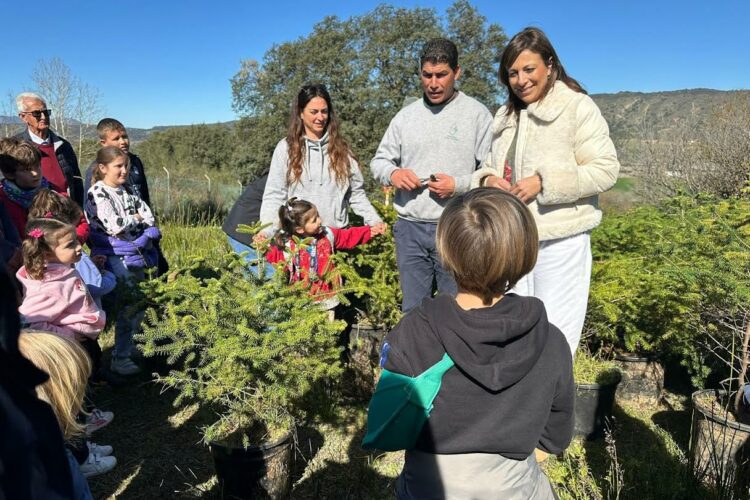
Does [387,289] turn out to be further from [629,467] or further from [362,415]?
[629,467]

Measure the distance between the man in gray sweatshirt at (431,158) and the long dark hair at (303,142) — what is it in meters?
0.33

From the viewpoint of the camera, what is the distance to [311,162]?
140 inches

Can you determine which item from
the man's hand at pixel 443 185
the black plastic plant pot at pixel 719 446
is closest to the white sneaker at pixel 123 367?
the man's hand at pixel 443 185

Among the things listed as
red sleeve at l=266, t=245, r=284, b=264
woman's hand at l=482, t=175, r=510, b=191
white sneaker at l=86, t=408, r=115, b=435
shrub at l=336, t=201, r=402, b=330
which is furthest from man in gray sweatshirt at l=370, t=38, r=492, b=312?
white sneaker at l=86, t=408, r=115, b=435

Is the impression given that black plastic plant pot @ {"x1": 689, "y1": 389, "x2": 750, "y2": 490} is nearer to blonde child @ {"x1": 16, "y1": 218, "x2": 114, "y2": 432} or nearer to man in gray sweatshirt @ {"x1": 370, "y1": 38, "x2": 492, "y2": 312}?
man in gray sweatshirt @ {"x1": 370, "y1": 38, "x2": 492, "y2": 312}

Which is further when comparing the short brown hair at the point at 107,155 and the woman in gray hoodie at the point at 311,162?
the short brown hair at the point at 107,155

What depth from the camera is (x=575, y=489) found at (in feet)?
7.78

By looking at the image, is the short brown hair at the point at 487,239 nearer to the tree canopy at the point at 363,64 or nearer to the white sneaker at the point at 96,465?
the white sneaker at the point at 96,465

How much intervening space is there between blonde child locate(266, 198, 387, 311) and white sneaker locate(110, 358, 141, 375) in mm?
1774

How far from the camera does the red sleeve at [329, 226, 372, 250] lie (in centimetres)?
364

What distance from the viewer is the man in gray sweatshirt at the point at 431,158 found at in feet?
10.1

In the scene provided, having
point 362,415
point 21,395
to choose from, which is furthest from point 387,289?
point 21,395

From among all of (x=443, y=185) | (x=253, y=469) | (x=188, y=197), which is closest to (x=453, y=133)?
→ (x=443, y=185)

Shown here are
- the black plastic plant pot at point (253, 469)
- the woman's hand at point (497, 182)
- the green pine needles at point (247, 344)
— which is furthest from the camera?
the woman's hand at point (497, 182)
